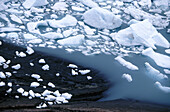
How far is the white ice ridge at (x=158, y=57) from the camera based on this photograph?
286 centimetres

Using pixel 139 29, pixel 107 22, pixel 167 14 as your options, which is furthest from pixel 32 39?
pixel 167 14

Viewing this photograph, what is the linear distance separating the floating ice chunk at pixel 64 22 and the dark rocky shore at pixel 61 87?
2.31ft

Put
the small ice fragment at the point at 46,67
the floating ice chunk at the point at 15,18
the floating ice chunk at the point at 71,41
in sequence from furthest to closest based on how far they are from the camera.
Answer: the floating ice chunk at the point at 15,18, the floating ice chunk at the point at 71,41, the small ice fragment at the point at 46,67

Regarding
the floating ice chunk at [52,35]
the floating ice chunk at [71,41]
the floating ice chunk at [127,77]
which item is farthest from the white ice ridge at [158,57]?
the floating ice chunk at [52,35]

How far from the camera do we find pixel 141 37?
3.20 metres

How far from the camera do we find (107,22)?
3.54 metres

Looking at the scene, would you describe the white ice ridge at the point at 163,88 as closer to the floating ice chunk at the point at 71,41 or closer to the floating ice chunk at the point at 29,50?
the floating ice chunk at the point at 71,41

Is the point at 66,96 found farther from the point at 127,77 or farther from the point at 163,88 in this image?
the point at 163,88

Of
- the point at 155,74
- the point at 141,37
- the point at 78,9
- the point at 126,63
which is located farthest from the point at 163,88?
the point at 78,9

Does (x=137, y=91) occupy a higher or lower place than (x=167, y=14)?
→ lower

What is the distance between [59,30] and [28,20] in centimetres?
54

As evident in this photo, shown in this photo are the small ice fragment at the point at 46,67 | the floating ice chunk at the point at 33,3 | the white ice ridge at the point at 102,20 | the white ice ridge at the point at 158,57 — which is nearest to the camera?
the small ice fragment at the point at 46,67

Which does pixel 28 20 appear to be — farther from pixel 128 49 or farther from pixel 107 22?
pixel 128 49

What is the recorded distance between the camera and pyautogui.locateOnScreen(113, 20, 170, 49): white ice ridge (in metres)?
3.21
